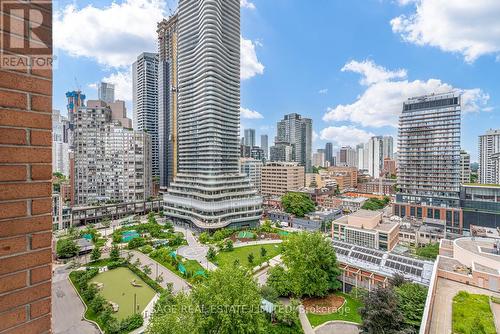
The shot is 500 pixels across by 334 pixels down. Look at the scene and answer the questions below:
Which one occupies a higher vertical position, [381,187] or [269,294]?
[381,187]

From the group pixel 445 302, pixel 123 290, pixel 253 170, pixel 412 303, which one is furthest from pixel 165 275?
pixel 253 170

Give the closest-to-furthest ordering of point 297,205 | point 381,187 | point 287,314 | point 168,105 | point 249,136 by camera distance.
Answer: point 287,314
point 297,205
point 168,105
point 381,187
point 249,136

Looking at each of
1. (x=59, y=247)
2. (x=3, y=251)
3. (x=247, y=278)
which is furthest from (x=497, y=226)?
(x=59, y=247)

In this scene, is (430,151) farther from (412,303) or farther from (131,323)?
(131,323)

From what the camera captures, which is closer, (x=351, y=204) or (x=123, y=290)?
(x=123, y=290)

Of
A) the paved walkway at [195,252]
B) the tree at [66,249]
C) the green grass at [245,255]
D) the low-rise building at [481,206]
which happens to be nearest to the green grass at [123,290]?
the paved walkway at [195,252]

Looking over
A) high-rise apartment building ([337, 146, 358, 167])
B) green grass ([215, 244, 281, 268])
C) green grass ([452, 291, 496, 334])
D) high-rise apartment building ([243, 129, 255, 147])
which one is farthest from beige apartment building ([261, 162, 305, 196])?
high-rise apartment building ([243, 129, 255, 147])
